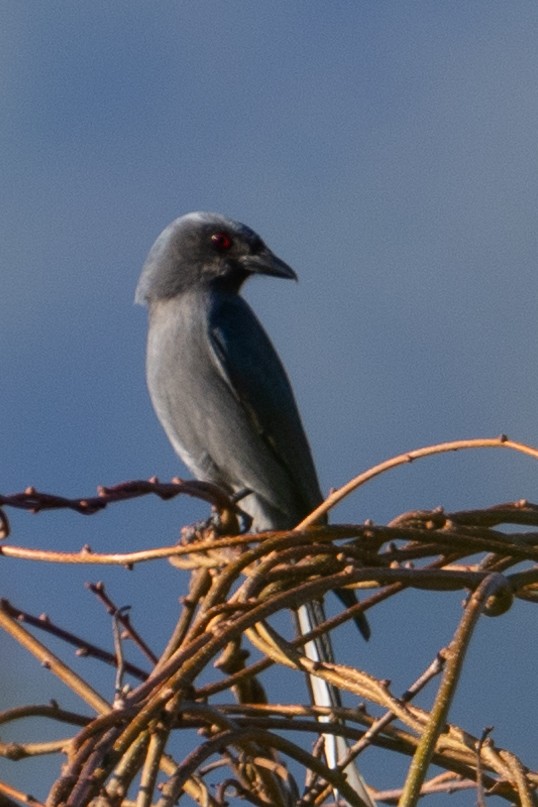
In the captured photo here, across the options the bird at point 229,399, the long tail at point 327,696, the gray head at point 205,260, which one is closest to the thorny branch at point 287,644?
the long tail at point 327,696

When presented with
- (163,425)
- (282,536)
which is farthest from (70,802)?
(163,425)

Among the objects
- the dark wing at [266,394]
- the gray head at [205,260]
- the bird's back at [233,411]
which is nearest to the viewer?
the bird's back at [233,411]

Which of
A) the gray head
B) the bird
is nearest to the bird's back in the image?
the bird

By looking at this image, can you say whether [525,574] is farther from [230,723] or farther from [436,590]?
[230,723]

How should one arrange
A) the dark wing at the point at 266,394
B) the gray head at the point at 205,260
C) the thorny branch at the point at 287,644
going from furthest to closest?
the gray head at the point at 205,260 → the dark wing at the point at 266,394 → the thorny branch at the point at 287,644

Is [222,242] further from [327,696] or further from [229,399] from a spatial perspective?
[327,696]

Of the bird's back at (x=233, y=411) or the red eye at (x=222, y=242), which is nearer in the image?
the bird's back at (x=233, y=411)

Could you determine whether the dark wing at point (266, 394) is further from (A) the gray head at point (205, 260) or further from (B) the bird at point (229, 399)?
(A) the gray head at point (205, 260)

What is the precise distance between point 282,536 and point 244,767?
63cm

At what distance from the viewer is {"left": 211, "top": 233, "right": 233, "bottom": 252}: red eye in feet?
25.4

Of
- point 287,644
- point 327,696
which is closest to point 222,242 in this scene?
point 327,696

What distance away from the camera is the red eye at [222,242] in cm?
775

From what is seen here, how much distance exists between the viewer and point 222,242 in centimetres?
777

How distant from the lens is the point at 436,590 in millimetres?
2297
